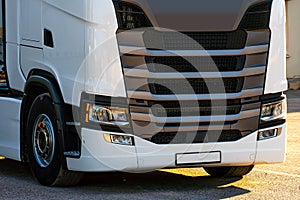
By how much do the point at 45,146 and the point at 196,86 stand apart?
5.98 ft

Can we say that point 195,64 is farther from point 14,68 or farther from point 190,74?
point 14,68

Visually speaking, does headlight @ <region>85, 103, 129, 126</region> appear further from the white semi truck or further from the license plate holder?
the license plate holder

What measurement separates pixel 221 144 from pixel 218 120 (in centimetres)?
25

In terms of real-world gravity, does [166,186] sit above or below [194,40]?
below

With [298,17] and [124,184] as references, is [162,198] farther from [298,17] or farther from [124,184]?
[298,17]

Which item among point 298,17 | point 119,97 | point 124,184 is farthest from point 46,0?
point 298,17

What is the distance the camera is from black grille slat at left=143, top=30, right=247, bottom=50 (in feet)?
29.0

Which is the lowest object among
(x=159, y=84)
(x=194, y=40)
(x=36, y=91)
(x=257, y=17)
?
(x=36, y=91)

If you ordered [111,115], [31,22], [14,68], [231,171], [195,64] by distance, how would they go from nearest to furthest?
[111,115] < [195,64] < [31,22] < [14,68] < [231,171]

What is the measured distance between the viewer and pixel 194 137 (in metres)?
9.04

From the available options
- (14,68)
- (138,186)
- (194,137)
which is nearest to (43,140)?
(14,68)

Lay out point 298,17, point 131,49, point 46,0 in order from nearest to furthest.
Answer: point 131,49 < point 46,0 < point 298,17

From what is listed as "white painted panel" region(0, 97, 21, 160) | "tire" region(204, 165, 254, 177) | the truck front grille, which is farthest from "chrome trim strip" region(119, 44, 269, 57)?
"white painted panel" region(0, 97, 21, 160)

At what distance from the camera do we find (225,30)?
9.03m
